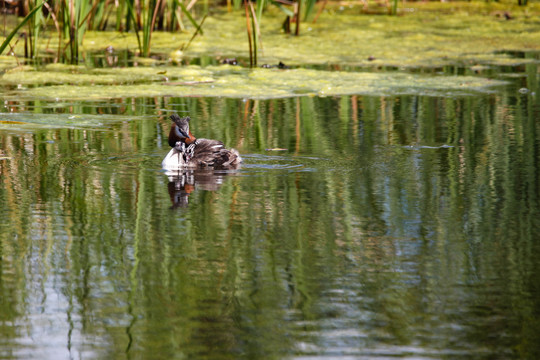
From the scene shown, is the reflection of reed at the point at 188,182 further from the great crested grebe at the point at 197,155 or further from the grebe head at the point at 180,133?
the grebe head at the point at 180,133

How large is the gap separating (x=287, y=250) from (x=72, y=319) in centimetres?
120

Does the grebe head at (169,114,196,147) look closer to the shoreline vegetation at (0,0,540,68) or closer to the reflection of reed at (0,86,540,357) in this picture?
the reflection of reed at (0,86,540,357)

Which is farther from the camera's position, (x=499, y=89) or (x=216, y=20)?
(x=216, y=20)

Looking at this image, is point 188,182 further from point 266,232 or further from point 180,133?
point 266,232

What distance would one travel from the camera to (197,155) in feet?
20.7

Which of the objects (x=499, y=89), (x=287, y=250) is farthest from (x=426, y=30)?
(x=287, y=250)

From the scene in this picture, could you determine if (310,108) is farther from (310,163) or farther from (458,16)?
(458,16)

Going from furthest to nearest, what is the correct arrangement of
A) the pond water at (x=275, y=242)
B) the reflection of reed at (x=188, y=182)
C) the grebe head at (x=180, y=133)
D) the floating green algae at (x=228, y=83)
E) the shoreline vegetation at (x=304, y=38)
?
the shoreline vegetation at (x=304, y=38)
the floating green algae at (x=228, y=83)
the grebe head at (x=180, y=133)
the reflection of reed at (x=188, y=182)
the pond water at (x=275, y=242)

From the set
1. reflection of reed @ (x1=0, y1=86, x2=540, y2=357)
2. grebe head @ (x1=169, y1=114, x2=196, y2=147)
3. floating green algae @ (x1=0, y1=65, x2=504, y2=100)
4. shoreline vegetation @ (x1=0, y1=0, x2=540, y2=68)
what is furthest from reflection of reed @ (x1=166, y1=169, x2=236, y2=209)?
shoreline vegetation @ (x1=0, y1=0, x2=540, y2=68)

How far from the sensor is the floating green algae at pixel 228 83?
951cm

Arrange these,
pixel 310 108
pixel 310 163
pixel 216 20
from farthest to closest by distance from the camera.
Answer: pixel 216 20 → pixel 310 108 → pixel 310 163

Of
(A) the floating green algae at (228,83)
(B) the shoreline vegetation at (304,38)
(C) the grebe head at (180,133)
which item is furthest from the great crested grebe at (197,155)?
(B) the shoreline vegetation at (304,38)

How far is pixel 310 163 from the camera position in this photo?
249 inches

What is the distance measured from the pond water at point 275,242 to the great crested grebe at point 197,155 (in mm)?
101
